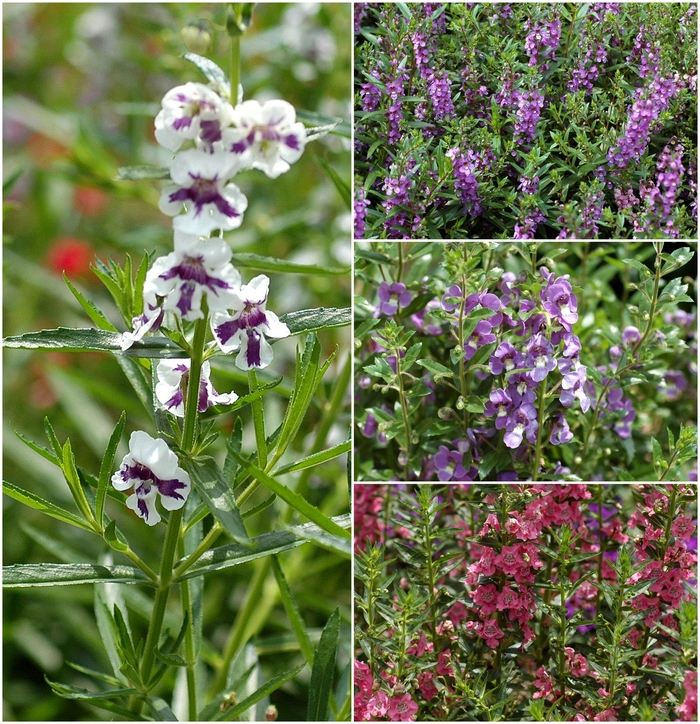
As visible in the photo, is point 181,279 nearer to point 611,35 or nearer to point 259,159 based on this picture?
point 259,159

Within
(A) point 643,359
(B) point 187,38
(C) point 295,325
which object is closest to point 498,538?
(A) point 643,359

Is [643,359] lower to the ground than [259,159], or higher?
lower

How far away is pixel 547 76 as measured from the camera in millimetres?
1681

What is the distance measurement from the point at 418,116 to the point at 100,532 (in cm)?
100

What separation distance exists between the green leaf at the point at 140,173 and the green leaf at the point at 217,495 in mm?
402

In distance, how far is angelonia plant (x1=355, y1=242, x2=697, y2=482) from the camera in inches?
61.1

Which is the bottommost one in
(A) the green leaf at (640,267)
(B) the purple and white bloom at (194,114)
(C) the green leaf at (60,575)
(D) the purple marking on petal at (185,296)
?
(C) the green leaf at (60,575)

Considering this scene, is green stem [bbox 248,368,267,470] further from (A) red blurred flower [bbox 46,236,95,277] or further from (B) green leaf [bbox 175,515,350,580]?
(A) red blurred flower [bbox 46,236,95,277]

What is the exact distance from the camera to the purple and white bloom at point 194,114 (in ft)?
3.32

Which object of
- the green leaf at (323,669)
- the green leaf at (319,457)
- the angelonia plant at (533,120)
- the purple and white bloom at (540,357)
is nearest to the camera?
the green leaf at (319,457)

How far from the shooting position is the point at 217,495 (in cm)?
112

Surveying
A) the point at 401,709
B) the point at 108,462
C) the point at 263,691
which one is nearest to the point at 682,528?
the point at 401,709

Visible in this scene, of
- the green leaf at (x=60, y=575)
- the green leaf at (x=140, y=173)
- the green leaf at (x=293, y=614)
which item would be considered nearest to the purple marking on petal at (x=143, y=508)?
the green leaf at (x=60, y=575)

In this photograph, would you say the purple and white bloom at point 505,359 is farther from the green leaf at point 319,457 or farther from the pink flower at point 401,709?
the pink flower at point 401,709
